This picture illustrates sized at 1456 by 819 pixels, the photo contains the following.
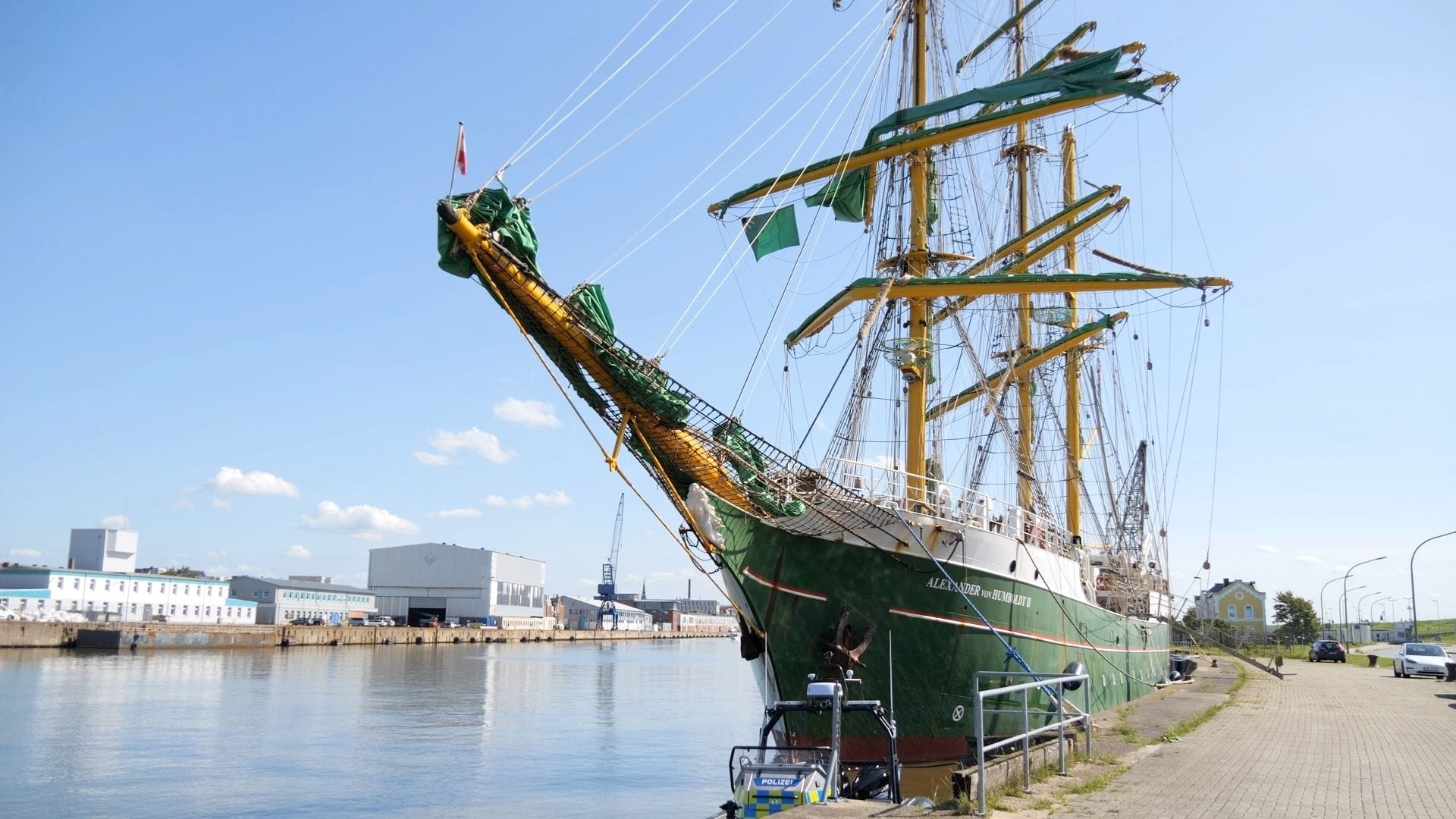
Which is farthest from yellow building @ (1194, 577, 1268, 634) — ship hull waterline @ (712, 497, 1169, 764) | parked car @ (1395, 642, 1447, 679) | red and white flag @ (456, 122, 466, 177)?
red and white flag @ (456, 122, 466, 177)

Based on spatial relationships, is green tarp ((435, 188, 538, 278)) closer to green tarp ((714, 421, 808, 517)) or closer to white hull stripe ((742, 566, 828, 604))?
green tarp ((714, 421, 808, 517))

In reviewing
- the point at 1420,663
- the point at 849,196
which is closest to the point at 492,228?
the point at 849,196

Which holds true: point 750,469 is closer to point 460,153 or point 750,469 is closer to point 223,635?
point 460,153

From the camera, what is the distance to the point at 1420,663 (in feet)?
118

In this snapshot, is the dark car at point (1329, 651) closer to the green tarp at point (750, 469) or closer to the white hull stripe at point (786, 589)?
the green tarp at point (750, 469)

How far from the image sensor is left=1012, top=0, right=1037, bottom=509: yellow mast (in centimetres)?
3308

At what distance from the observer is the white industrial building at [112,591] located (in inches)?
2776

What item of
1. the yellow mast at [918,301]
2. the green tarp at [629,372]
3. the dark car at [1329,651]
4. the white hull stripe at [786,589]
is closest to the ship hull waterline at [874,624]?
the white hull stripe at [786,589]

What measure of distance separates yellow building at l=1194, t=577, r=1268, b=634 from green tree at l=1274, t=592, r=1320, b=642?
5.07m

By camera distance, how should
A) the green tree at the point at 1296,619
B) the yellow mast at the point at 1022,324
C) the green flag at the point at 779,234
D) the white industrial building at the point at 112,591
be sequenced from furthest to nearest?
the green tree at the point at 1296,619 → the white industrial building at the point at 112,591 → the yellow mast at the point at 1022,324 → the green flag at the point at 779,234

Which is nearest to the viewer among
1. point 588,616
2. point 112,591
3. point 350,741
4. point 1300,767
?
point 1300,767

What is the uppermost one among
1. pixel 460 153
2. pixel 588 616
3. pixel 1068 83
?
pixel 1068 83

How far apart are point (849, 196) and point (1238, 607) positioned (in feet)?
290

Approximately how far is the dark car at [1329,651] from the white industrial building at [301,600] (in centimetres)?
7671
